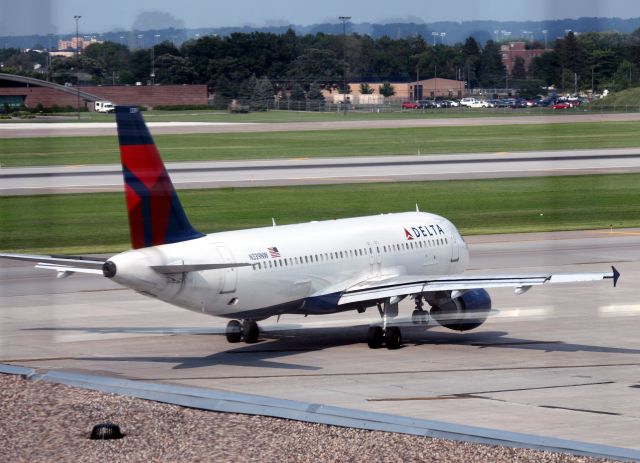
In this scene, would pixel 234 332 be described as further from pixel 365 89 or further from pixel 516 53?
pixel 516 53

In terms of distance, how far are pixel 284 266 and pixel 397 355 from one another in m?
3.52

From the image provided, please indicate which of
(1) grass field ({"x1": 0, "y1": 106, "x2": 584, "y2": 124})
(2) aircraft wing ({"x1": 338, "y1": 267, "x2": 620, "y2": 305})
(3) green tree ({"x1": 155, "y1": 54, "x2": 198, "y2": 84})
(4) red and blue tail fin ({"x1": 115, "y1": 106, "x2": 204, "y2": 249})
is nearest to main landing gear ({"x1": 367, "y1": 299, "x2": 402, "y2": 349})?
(2) aircraft wing ({"x1": 338, "y1": 267, "x2": 620, "y2": 305})

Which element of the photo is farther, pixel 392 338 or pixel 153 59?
pixel 392 338

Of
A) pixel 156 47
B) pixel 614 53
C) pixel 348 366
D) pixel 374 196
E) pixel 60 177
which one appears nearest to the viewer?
pixel 156 47

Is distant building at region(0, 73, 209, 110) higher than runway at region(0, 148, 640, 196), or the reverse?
distant building at region(0, 73, 209, 110)

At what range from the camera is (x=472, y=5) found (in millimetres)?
19969

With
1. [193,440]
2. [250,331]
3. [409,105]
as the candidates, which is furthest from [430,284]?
[193,440]

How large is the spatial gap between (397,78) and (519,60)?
238 centimetres

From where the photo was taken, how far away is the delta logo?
34.0 metres

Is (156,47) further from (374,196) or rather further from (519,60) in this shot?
(374,196)

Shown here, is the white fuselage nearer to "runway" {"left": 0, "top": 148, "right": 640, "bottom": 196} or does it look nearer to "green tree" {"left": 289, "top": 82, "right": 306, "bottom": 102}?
"green tree" {"left": 289, "top": 82, "right": 306, "bottom": 102}

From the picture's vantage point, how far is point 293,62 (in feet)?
67.9

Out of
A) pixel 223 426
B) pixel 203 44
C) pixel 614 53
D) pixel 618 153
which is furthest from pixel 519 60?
pixel 618 153

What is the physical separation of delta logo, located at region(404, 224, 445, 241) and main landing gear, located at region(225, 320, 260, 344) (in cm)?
529
